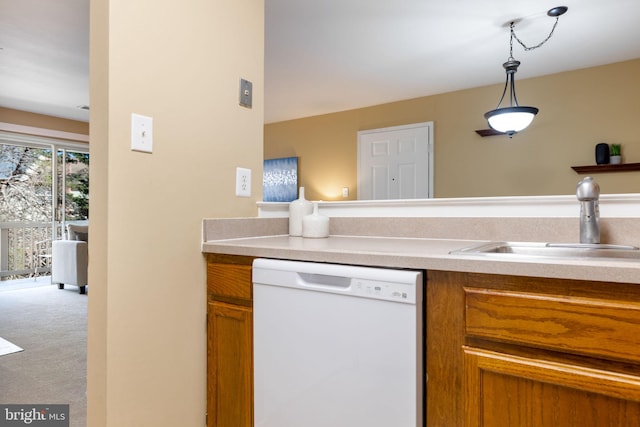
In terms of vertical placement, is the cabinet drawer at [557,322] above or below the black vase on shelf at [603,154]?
below

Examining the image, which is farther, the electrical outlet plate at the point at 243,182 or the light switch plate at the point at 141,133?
the electrical outlet plate at the point at 243,182

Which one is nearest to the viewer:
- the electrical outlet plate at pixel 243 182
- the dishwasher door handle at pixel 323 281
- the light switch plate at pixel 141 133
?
the dishwasher door handle at pixel 323 281

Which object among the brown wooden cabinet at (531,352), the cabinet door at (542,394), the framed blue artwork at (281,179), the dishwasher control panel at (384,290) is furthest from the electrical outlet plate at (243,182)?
the framed blue artwork at (281,179)

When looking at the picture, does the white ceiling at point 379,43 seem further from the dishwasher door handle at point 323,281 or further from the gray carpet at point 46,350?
the gray carpet at point 46,350

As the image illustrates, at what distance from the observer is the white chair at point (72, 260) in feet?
14.7

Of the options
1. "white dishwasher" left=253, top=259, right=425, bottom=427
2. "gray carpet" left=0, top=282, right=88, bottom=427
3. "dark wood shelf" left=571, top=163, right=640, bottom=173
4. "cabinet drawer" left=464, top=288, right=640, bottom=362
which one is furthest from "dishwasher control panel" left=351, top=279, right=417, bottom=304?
"dark wood shelf" left=571, top=163, right=640, bottom=173

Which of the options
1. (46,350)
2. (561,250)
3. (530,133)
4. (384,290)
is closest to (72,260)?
(46,350)

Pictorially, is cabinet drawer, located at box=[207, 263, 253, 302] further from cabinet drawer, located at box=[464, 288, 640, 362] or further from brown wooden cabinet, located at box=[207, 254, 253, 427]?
cabinet drawer, located at box=[464, 288, 640, 362]

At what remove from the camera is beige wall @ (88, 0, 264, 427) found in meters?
1.14

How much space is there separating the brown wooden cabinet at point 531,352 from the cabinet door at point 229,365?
0.62 meters

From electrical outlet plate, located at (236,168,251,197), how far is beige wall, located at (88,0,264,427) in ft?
0.09

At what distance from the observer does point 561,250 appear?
1.27 m

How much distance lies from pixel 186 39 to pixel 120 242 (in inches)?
28.8

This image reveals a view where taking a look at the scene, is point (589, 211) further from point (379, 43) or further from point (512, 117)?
point (379, 43)
